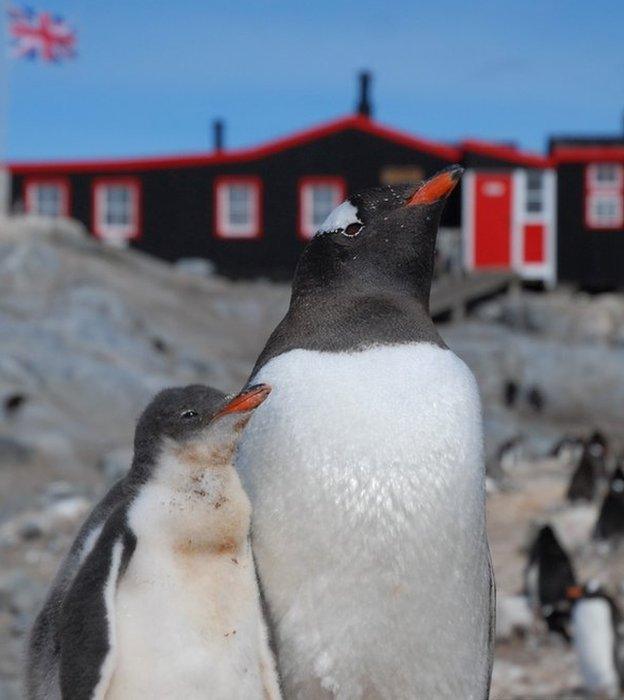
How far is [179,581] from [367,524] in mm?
441

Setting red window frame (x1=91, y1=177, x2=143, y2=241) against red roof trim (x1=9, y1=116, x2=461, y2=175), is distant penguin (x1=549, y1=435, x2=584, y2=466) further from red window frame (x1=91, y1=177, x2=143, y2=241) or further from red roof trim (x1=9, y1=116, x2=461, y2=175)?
red window frame (x1=91, y1=177, x2=143, y2=241)

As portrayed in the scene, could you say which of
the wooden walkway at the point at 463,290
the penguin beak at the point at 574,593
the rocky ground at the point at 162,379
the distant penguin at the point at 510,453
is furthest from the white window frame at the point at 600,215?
the penguin beak at the point at 574,593

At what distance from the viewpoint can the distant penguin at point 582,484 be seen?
44.8 ft

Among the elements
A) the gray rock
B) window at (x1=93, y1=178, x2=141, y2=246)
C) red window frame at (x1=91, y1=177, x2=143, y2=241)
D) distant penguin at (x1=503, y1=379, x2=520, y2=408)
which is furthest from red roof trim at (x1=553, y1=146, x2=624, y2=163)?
the gray rock

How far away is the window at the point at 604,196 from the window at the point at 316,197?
577 centimetres

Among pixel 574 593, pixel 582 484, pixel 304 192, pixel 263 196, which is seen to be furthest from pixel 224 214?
pixel 574 593

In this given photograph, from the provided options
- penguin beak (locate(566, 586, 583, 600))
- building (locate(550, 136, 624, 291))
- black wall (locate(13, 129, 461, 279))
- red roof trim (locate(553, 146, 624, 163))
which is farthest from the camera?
black wall (locate(13, 129, 461, 279))

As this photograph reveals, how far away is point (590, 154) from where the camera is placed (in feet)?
100

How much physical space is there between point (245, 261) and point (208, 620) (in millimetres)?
28386

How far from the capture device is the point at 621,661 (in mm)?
8547

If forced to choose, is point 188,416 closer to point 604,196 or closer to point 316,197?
point 316,197

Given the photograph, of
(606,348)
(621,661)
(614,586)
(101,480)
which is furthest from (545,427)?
(621,661)

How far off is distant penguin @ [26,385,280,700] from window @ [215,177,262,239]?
92.6 feet

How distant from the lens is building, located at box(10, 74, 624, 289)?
2992cm
